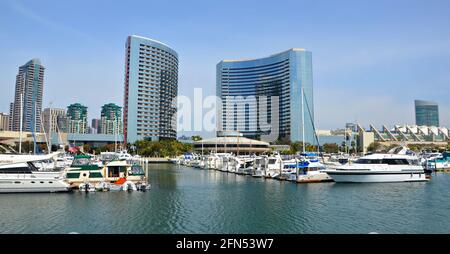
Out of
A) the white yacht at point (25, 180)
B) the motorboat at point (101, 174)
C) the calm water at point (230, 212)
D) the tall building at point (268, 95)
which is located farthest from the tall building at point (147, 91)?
the calm water at point (230, 212)

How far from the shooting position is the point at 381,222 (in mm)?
20406

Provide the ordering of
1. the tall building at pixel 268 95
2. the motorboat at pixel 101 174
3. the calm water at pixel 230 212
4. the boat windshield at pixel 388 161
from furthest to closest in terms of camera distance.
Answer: the tall building at pixel 268 95 → the boat windshield at pixel 388 161 → the motorboat at pixel 101 174 → the calm water at pixel 230 212

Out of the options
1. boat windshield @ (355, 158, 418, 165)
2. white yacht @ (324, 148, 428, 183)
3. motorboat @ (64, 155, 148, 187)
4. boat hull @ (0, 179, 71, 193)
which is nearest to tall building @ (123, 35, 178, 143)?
motorboat @ (64, 155, 148, 187)

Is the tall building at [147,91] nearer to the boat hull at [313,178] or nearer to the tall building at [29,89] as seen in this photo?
the tall building at [29,89]

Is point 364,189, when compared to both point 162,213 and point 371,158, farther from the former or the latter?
point 162,213

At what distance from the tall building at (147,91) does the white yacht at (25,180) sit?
404 feet

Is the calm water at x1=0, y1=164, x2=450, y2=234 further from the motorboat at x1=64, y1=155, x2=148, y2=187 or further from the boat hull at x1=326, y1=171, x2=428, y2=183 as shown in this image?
the boat hull at x1=326, y1=171, x2=428, y2=183

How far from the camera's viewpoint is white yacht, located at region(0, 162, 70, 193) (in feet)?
103

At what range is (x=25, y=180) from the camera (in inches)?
1242

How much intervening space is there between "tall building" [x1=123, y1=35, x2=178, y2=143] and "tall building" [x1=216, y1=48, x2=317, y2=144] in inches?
1412

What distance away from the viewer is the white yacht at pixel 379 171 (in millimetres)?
41562

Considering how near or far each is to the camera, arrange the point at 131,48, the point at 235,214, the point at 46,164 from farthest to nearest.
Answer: the point at 131,48 → the point at 46,164 → the point at 235,214

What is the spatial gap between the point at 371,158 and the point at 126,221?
113ft
